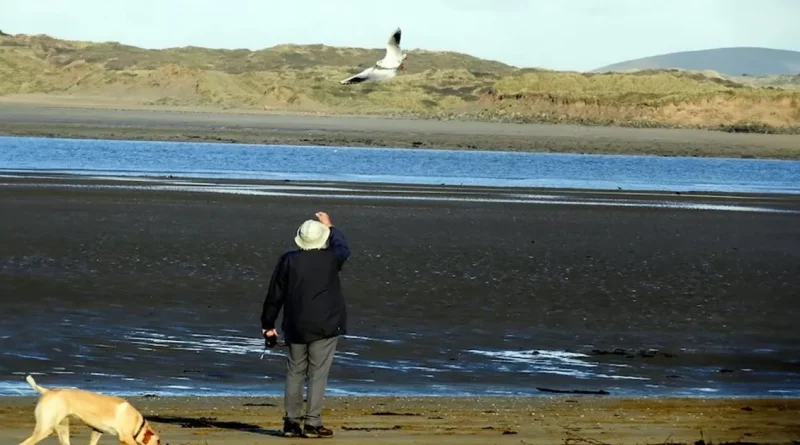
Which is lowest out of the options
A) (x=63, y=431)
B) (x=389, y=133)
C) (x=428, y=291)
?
(x=389, y=133)

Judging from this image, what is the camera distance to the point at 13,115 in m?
82.8

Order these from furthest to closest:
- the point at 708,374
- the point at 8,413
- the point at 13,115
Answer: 1. the point at 13,115
2. the point at 708,374
3. the point at 8,413

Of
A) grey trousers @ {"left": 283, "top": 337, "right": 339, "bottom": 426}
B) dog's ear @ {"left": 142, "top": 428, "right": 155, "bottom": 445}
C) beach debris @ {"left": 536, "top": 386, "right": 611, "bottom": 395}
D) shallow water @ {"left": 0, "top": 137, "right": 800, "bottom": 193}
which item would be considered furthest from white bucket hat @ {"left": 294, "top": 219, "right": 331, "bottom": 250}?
shallow water @ {"left": 0, "top": 137, "right": 800, "bottom": 193}

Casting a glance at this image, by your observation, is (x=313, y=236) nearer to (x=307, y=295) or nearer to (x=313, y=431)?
(x=307, y=295)

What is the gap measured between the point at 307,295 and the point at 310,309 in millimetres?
90

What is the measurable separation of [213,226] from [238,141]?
39481mm

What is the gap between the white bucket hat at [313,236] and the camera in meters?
9.20

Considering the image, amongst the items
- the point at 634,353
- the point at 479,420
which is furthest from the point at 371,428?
the point at 634,353

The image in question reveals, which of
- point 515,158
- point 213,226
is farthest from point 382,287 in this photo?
point 515,158

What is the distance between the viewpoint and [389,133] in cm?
7325

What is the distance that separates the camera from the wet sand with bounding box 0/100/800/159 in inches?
2549

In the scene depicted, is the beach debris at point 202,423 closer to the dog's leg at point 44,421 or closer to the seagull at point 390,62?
the dog's leg at point 44,421

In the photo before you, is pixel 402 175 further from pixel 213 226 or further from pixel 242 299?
pixel 242 299

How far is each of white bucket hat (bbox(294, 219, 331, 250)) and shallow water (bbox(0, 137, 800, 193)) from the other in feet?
99.5
